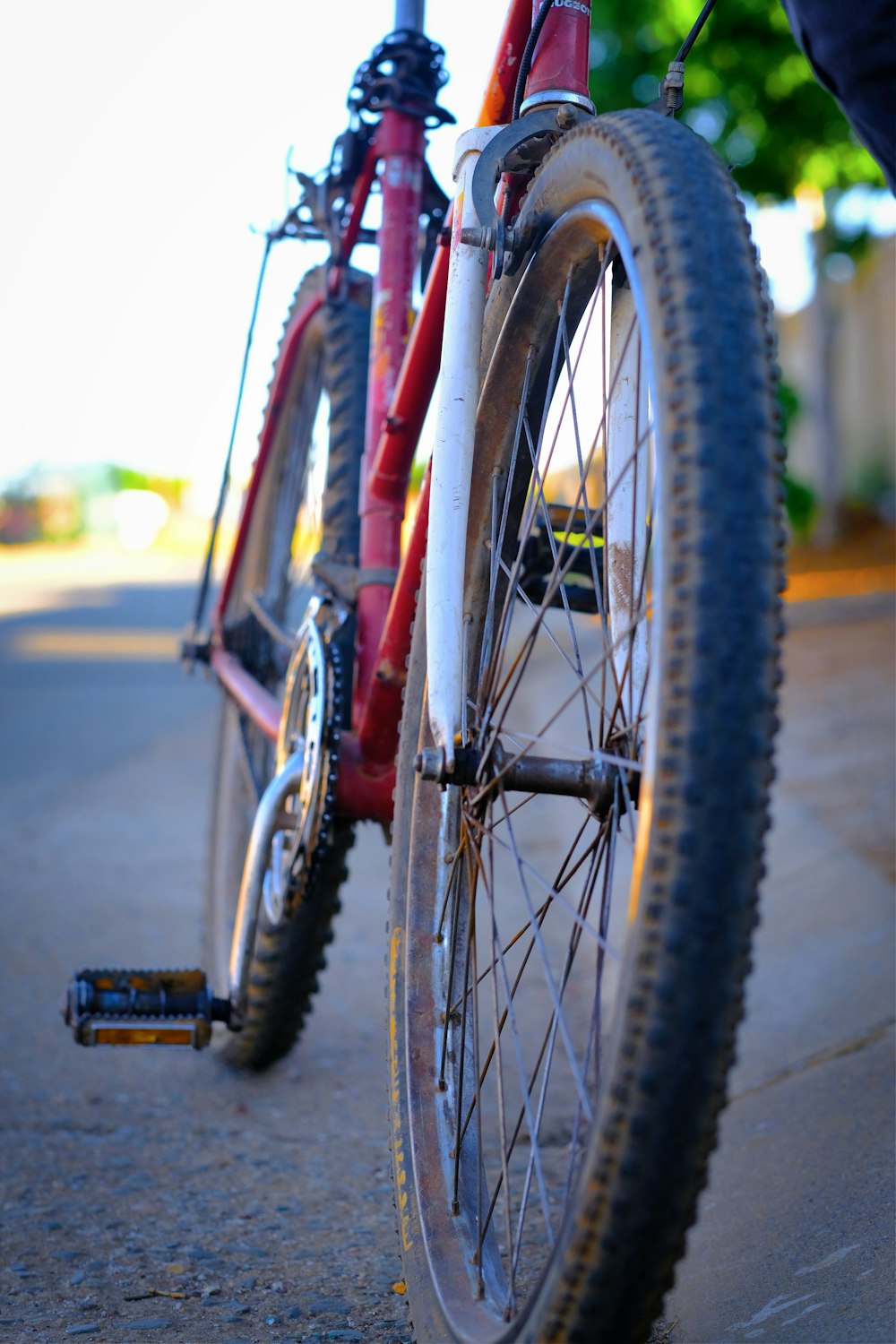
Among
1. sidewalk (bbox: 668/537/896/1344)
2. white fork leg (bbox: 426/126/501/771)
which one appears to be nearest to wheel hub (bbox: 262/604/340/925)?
white fork leg (bbox: 426/126/501/771)

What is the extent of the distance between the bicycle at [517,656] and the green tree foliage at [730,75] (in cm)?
687

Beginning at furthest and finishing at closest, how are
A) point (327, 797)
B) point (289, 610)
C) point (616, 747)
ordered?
1. point (289, 610)
2. point (327, 797)
3. point (616, 747)

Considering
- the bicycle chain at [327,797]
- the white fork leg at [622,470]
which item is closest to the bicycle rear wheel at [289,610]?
the bicycle chain at [327,797]

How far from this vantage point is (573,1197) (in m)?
0.82

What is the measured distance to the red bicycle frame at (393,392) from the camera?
1341 mm

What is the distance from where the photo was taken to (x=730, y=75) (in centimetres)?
838

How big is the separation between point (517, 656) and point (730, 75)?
840 centimetres

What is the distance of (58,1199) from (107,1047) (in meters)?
0.76

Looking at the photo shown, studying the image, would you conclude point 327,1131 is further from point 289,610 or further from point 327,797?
point 289,610

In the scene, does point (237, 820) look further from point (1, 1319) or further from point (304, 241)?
point (1, 1319)

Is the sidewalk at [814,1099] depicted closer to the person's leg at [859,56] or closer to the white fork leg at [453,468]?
the white fork leg at [453,468]

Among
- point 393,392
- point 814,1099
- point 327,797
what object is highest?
point 393,392

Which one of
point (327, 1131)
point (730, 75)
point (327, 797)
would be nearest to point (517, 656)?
point (327, 797)

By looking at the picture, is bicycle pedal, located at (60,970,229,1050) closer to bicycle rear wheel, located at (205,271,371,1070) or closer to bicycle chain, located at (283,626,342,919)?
bicycle rear wheel, located at (205,271,371,1070)
